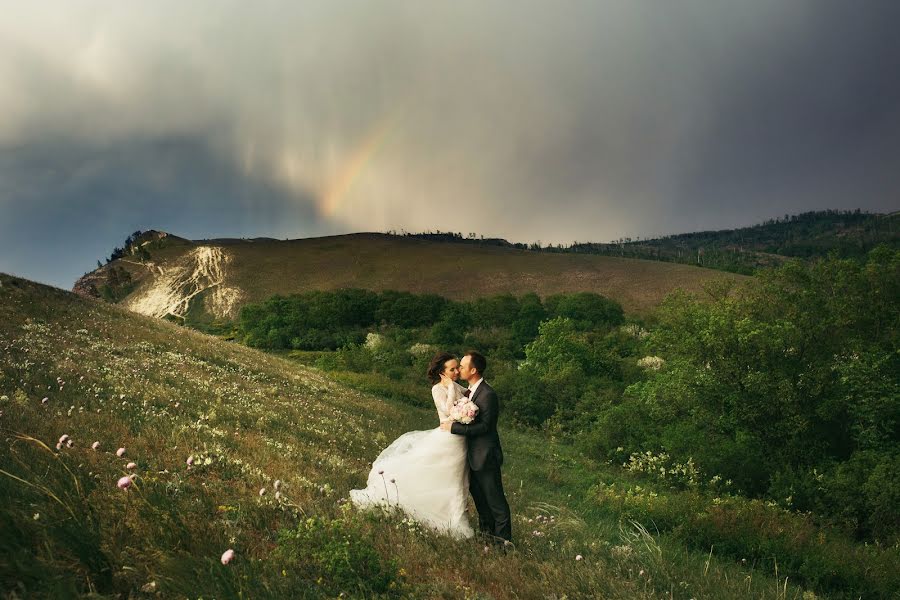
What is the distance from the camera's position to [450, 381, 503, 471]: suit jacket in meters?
8.31

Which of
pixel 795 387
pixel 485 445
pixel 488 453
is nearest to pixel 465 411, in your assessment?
pixel 485 445

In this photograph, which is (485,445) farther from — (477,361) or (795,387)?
(795,387)

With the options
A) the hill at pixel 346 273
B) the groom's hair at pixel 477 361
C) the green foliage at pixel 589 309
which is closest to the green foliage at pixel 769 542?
the groom's hair at pixel 477 361

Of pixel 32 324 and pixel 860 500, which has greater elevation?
pixel 32 324

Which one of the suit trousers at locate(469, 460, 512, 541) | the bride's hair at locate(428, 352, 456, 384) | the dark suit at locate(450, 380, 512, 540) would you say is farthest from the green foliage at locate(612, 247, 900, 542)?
the bride's hair at locate(428, 352, 456, 384)

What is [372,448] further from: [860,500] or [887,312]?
[887,312]

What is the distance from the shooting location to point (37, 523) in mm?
4902

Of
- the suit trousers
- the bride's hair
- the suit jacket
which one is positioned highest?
the bride's hair

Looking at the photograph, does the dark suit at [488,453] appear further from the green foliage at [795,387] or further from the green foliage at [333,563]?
the green foliage at [795,387]

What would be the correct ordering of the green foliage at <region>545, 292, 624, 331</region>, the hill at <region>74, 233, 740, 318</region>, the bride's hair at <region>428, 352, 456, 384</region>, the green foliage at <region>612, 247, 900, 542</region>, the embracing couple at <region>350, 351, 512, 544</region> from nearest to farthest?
1. the embracing couple at <region>350, 351, 512, 544</region>
2. the bride's hair at <region>428, 352, 456, 384</region>
3. the green foliage at <region>612, 247, 900, 542</region>
4. the green foliage at <region>545, 292, 624, 331</region>
5. the hill at <region>74, 233, 740, 318</region>

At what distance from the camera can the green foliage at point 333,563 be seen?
5.80m

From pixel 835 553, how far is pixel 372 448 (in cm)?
1425

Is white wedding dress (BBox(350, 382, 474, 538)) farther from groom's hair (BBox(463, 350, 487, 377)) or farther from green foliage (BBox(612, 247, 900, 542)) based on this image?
green foliage (BBox(612, 247, 900, 542))

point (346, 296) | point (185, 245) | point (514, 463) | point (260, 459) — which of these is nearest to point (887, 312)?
Answer: point (514, 463)
